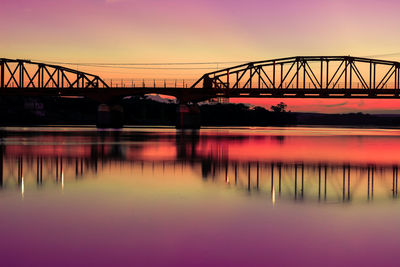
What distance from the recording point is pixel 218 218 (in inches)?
530

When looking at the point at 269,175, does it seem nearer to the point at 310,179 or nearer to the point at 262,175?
the point at 262,175

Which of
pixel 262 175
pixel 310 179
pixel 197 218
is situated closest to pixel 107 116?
pixel 262 175

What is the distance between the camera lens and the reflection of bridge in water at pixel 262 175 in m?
19.0

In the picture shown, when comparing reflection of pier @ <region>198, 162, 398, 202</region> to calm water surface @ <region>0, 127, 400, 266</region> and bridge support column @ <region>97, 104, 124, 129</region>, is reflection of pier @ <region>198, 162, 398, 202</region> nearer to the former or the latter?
calm water surface @ <region>0, 127, 400, 266</region>

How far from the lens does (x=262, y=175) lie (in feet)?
81.5

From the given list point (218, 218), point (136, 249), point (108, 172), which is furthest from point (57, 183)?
point (136, 249)

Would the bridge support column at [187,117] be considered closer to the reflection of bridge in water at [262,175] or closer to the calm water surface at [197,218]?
the reflection of bridge in water at [262,175]

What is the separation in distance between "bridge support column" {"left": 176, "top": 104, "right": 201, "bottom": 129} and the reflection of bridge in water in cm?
10676

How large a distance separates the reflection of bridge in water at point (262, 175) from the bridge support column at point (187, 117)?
350 feet

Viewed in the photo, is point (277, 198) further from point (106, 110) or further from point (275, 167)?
point (106, 110)

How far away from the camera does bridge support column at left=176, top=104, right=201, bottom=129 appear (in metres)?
141

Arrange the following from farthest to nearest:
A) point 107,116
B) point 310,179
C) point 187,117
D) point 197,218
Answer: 1. point 107,116
2. point 187,117
3. point 310,179
4. point 197,218

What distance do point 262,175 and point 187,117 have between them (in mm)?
117267

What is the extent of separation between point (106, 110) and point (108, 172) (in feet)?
400
